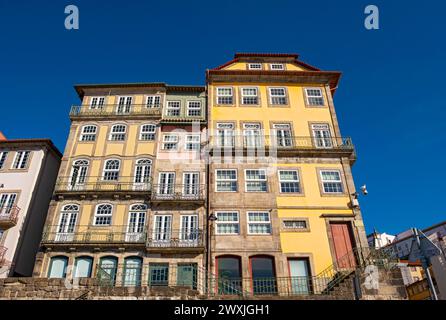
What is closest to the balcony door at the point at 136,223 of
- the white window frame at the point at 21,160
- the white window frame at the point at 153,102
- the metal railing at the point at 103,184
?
the metal railing at the point at 103,184

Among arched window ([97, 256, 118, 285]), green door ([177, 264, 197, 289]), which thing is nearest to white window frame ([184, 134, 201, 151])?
green door ([177, 264, 197, 289])

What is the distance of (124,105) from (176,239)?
12.6m

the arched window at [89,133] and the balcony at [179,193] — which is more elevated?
the arched window at [89,133]

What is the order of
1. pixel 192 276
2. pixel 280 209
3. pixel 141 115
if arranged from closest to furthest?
pixel 192 276 < pixel 280 209 < pixel 141 115

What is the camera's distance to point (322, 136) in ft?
82.4

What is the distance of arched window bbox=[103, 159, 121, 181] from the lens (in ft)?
77.8

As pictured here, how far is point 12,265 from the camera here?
2112cm

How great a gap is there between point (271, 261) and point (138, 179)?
10739 millimetres

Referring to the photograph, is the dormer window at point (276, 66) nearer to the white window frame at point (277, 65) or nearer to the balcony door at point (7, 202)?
the white window frame at point (277, 65)

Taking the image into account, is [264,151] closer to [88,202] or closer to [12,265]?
[88,202]

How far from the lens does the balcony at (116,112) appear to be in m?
26.2

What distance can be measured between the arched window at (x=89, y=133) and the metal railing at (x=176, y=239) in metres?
9.64

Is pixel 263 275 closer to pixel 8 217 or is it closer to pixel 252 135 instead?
pixel 252 135
